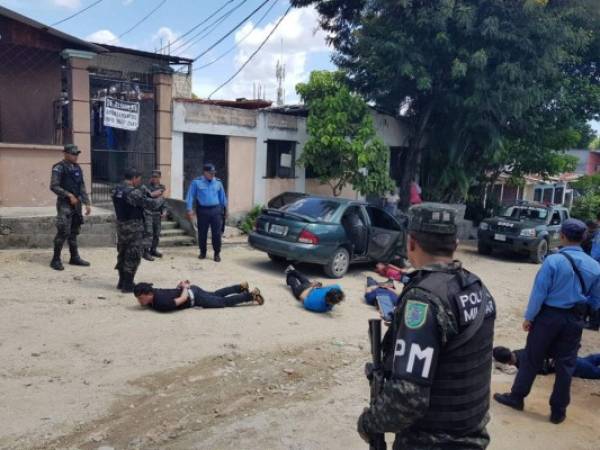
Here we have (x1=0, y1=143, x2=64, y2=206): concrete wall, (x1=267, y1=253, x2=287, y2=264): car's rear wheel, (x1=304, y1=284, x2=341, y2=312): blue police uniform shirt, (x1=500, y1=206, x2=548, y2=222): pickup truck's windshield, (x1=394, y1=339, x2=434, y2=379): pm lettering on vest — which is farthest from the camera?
(x1=500, y1=206, x2=548, y2=222): pickup truck's windshield

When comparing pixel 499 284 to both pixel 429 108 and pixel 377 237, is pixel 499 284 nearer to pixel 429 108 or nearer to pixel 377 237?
pixel 377 237

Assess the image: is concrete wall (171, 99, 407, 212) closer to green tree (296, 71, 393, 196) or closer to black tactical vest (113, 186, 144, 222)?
green tree (296, 71, 393, 196)

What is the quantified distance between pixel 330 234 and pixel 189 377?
4858mm

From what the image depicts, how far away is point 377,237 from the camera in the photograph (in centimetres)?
1032

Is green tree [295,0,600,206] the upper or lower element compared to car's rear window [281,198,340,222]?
upper

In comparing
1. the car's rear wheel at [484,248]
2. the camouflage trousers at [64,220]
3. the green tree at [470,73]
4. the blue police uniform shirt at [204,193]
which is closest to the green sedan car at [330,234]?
the blue police uniform shirt at [204,193]

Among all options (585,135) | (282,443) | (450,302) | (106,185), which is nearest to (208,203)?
(106,185)

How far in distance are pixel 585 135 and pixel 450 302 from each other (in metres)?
24.5

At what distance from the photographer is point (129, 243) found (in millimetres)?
7309

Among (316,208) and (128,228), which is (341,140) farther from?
(128,228)

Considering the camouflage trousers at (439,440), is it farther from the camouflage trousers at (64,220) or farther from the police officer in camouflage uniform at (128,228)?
the camouflage trousers at (64,220)

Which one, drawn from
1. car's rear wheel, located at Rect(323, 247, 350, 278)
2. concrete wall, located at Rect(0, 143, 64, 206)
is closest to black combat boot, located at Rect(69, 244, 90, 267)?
concrete wall, located at Rect(0, 143, 64, 206)

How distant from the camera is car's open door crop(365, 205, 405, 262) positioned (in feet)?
33.9

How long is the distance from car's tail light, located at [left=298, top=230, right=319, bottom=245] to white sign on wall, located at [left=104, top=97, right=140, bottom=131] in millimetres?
5083
